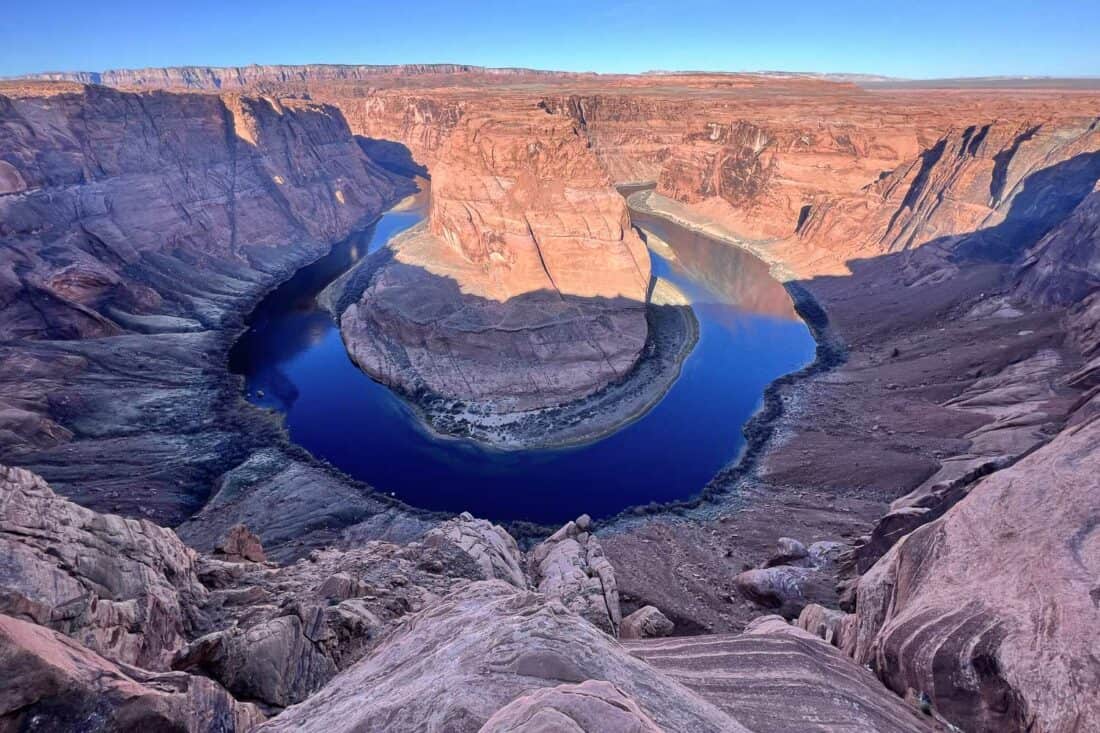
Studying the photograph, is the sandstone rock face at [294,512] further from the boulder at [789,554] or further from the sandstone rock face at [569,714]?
the sandstone rock face at [569,714]

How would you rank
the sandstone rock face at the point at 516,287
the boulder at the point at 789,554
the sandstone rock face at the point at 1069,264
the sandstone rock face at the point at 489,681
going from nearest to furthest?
the sandstone rock face at the point at 489,681 < the boulder at the point at 789,554 < the sandstone rock face at the point at 1069,264 < the sandstone rock face at the point at 516,287

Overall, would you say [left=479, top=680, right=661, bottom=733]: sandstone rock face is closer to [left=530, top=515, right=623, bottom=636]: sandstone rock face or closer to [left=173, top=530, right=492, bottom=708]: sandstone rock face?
[left=173, top=530, right=492, bottom=708]: sandstone rock face

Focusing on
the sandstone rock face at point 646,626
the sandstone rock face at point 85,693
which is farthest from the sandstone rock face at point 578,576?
the sandstone rock face at point 85,693

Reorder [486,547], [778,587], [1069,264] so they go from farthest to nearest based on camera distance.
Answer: [1069,264] < [778,587] < [486,547]

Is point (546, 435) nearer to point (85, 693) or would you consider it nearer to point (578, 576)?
point (578, 576)

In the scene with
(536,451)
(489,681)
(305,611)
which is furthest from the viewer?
(536,451)

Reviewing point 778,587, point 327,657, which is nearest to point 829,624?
point 778,587
